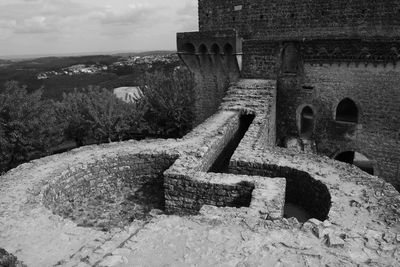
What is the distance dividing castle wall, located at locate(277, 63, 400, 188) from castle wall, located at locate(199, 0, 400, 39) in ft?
7.29

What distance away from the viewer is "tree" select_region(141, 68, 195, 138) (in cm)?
1808

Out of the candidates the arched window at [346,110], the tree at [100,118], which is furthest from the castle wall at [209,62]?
the arched window at [346,110]

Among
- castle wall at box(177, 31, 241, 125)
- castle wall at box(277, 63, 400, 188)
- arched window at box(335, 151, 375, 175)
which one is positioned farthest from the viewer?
arched window at box(335, 151, 375, 175)

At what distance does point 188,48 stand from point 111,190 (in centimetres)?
847

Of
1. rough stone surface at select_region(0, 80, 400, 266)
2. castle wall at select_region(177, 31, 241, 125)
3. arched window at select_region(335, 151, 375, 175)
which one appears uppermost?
castle wall at select_region(177, 31, 241, 125)

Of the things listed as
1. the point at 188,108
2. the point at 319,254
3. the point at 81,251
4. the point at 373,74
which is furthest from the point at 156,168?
the point at 188,108

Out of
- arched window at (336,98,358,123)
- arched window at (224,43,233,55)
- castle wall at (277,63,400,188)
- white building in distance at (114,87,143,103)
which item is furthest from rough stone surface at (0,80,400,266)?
white building in distance at (114,87,143,103)

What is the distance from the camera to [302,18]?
47.4 feet

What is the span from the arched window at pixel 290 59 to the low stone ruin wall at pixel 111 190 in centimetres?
674

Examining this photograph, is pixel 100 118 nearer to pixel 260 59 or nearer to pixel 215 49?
pixel 215 49

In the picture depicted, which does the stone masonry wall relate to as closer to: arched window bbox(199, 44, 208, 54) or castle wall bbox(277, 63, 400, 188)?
castle wall bbox(277, 63, 400, 188)

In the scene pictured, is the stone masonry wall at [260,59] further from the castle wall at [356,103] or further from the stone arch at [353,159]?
the stone arch at [353,159]

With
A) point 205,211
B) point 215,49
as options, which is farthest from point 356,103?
point 205,211

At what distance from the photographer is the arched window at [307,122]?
1379 cm
